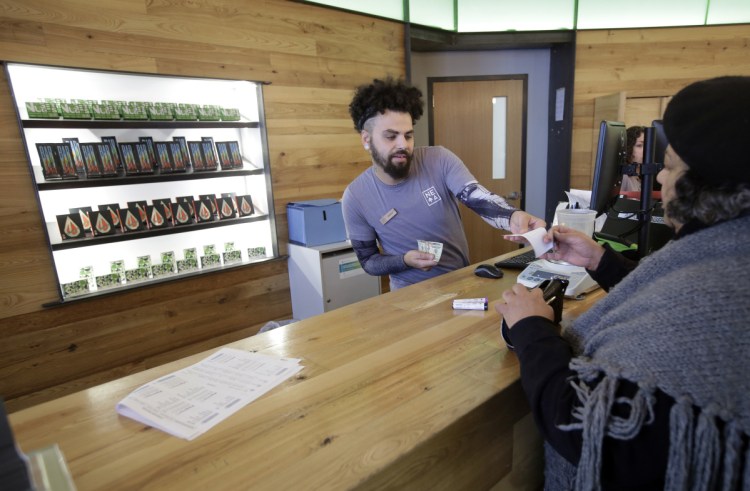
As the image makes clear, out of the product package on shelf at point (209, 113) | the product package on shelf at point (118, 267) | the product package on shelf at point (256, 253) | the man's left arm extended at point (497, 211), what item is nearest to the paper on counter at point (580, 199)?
the man's left arm extended at point (497, 211)

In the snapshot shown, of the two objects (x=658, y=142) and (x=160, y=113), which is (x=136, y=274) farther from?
(x=658, y=142)

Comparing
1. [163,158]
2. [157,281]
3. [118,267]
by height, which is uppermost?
[163,158]

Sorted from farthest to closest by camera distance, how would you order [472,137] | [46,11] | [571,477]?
[472,137] → [46,11] → [571,477]

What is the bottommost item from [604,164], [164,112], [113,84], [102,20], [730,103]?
[604,164]

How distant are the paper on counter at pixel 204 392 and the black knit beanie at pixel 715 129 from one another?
0.92 m

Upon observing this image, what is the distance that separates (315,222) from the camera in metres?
3.31

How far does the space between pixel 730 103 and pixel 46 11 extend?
9.92 ft

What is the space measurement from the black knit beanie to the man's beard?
134 centimetres

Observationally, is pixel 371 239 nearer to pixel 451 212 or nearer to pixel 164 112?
pixel 451 212

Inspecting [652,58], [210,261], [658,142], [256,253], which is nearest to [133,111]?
[210,261]

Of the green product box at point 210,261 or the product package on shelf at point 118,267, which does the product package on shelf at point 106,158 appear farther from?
the green product box at point 210,261

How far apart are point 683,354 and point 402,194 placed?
1.49 metres

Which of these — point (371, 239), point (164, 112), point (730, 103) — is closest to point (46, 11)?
point (164, 112)

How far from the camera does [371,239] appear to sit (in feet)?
7.27
